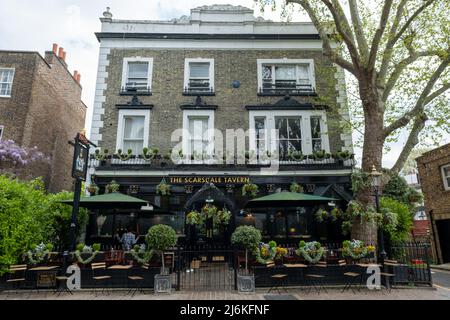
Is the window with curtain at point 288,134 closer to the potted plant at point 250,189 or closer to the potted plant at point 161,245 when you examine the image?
the potted plant at point 250,189

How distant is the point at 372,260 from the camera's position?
9.48m

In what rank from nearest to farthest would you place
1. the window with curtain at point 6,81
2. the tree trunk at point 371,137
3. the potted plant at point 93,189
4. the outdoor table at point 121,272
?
the outdoor table at point 121,272 → the tree trunk at point 371,137 → the potted plant at point 93,189 → the window with curtain at point 6,81

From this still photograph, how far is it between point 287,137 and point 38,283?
37.7ft

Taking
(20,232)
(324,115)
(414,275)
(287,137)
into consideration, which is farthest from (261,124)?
(20,232)

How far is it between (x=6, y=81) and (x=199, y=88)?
11762 mm

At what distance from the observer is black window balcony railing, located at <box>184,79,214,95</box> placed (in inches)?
566

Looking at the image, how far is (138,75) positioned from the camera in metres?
14.8

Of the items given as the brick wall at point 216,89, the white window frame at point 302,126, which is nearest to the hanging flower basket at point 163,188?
the brick wall at point 216,89

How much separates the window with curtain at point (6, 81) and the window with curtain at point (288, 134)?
1552cm

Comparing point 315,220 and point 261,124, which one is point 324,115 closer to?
point 261,124

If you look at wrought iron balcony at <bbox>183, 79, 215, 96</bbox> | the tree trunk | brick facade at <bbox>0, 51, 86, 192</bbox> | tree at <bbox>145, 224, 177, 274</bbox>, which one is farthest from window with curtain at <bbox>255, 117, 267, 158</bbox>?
brick facade at <bbox>0, 51, 86, 192</bbox>

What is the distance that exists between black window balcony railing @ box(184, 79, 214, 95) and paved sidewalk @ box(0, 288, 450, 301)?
31.1 ft

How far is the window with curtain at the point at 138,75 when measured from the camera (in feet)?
47.6
